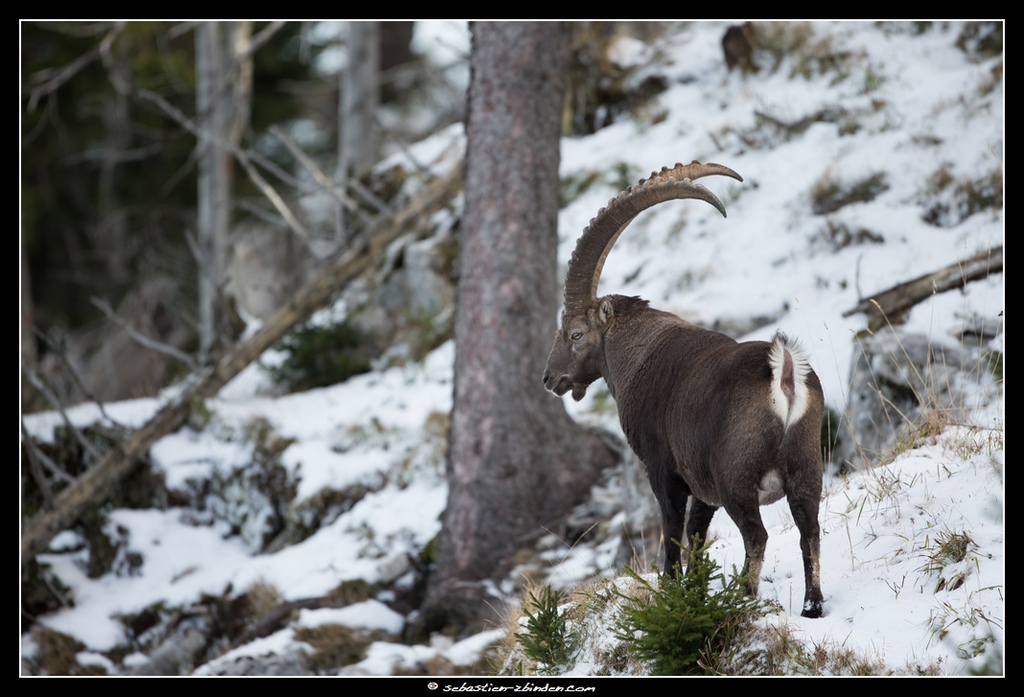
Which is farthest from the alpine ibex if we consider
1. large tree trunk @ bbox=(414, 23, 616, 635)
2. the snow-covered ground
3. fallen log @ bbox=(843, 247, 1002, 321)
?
fallen log @ bbox=(843, 247, 1002, 321)

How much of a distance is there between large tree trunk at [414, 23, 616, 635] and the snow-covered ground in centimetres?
66

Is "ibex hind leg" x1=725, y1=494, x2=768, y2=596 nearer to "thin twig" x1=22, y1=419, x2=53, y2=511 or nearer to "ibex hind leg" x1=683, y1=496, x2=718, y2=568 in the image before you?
"ibex hind leg" x1=683, y1=496, x2=718, y2=568

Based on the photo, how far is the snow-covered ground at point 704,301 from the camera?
24.0 ft

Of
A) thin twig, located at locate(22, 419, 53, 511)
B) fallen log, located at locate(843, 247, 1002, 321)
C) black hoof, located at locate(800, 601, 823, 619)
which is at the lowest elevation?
black hoof, located at locate(800, 601, 823, 619)

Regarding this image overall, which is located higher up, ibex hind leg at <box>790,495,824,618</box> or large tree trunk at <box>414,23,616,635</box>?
large tree trunk at <box>414,23,616,635</box>

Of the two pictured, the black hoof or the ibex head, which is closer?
the black hoof

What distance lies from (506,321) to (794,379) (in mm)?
3870

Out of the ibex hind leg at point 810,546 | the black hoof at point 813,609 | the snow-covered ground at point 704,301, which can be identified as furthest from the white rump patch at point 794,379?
the snow-covered ground at point 704,301

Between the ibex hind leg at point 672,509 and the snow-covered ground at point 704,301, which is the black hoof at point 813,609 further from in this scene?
the snow-covered ground at point 704,301

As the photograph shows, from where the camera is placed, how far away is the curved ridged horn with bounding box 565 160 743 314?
14.6ft

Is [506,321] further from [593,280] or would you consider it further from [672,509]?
[672,509]

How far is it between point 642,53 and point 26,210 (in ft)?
47.7

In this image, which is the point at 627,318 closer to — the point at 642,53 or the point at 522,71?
the point at 522,71

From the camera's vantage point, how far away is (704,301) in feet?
28.6
